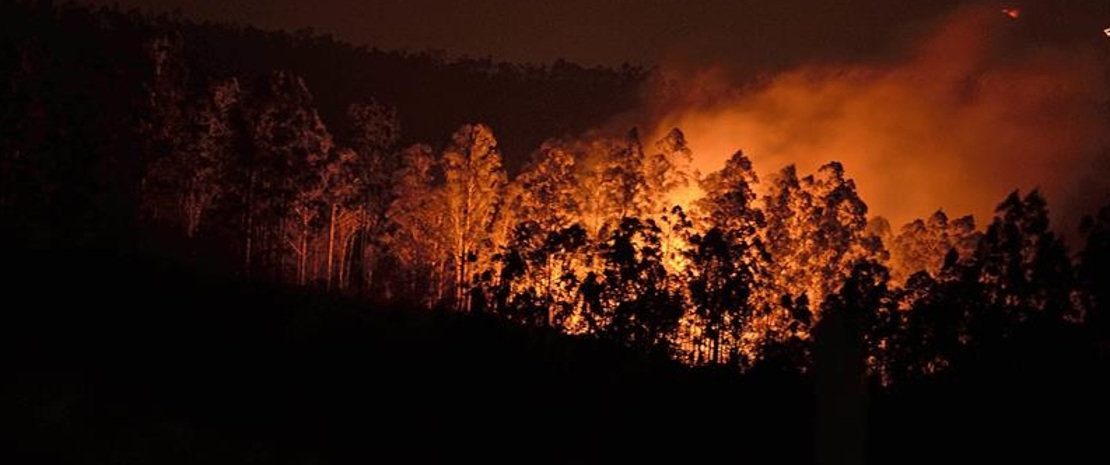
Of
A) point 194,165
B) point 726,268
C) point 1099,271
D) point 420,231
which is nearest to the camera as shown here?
point 1099,271

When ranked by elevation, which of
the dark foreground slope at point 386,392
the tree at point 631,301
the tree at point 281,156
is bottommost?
the dark foreground slope at point 386,392

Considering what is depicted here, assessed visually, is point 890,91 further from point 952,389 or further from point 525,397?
point 525,397

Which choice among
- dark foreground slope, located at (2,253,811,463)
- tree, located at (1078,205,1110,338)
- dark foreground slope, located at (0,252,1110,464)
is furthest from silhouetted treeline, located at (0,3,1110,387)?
dark foreground slope, located at (2,253,811,463)

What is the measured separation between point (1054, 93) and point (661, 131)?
23987 mm

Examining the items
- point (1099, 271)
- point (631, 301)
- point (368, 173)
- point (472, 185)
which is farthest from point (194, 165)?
point (1099, 271)

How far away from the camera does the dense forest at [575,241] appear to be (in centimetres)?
2573

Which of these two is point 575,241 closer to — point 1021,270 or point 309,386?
point 1021,270

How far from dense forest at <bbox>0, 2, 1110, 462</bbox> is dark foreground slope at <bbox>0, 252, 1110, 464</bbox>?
0.25 meters

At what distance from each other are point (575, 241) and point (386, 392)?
16763mm

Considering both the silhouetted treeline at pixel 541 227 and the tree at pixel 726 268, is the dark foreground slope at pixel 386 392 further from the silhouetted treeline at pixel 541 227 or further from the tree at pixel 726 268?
the tree at pixel 726 268

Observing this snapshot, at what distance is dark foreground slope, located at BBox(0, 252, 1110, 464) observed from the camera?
13070 millimetres

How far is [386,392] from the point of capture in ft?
58.3

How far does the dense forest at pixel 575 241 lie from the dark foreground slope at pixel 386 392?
253mm

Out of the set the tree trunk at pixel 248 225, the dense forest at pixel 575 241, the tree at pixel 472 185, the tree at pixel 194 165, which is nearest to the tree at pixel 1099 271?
the dense forest at pixel 575 241
